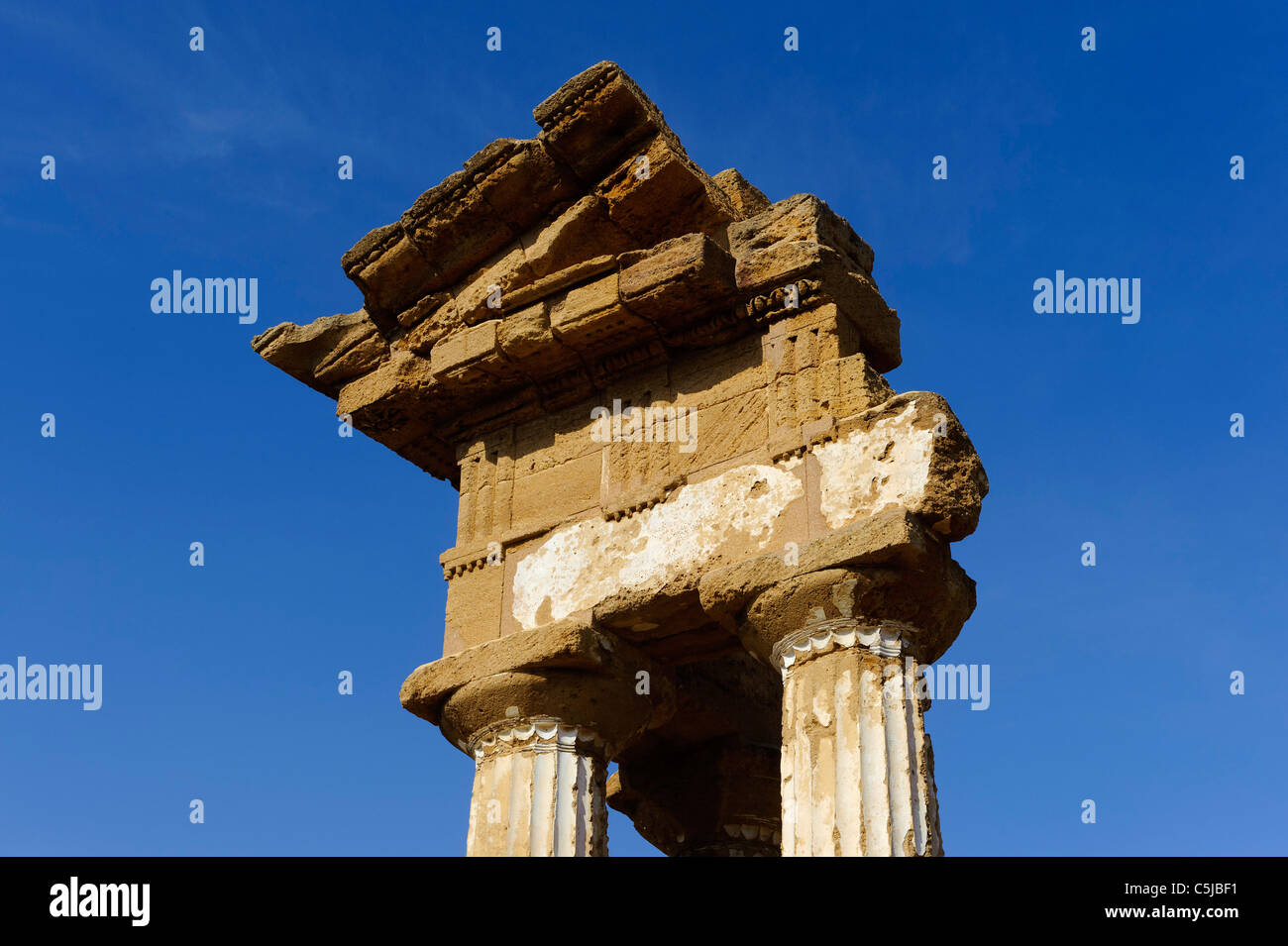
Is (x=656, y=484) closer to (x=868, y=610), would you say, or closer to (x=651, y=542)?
(x=651, y=542)

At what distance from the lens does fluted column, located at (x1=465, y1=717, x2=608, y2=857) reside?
9.05m

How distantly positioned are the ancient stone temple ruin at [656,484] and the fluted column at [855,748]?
2 cm

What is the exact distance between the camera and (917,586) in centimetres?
829

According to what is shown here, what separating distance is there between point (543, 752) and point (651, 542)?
4.85ft

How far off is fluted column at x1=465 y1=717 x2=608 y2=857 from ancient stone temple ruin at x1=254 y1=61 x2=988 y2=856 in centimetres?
A: 2

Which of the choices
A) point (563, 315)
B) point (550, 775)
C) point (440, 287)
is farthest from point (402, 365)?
point (550, 775)

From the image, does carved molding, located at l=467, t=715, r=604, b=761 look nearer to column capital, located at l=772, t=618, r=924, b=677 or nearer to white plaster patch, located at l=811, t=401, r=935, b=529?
column capital, located at l=772, t=618, r=924, b=677

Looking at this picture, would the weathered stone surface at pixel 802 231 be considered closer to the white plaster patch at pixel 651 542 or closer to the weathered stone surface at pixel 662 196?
the weathered stone surface at pixel 662 196

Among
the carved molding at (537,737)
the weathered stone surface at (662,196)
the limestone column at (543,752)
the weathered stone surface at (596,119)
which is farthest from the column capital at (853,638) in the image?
the weathered stone surface at (596,119)

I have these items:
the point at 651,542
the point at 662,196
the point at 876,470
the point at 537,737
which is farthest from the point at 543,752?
the point at 662,196

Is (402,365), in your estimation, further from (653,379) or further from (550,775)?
(550,775)

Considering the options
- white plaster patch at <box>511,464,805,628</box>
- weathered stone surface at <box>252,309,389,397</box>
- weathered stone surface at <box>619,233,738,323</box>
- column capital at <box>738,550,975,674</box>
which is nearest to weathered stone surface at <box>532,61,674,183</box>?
weathered stone surface at <box>619,233,738,323</box>

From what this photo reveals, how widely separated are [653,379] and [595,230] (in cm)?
118

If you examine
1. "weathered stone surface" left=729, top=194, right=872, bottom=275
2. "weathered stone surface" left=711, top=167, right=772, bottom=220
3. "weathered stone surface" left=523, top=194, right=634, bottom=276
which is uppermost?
"weathered stone surface" left=711, top=167, right=772, bottom=220
